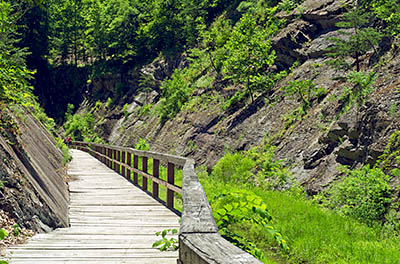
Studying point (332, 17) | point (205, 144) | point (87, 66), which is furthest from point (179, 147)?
point (87, 66)

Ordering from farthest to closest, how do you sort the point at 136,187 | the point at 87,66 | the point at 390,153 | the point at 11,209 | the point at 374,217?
the point at 87,66, the point at 136,187, the point at 390,153, the point at 374,217, the point at 11,209

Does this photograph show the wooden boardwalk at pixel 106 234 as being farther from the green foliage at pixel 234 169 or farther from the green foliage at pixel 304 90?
the green foliage at pixel 304 90

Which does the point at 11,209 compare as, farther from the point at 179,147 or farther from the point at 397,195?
the point at 179,147

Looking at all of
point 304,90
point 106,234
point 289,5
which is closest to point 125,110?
point 289,5

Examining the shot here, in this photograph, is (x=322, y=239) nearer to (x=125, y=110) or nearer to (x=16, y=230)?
(x=16, y=230)

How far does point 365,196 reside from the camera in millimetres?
8164

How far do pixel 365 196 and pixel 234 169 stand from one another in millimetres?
6215

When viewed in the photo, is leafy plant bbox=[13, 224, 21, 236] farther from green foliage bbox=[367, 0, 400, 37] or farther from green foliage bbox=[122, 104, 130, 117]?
green foliage bbox=[122, 104, 130, 117]

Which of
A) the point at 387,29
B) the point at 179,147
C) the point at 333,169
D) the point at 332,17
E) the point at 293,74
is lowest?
the point at 179,147

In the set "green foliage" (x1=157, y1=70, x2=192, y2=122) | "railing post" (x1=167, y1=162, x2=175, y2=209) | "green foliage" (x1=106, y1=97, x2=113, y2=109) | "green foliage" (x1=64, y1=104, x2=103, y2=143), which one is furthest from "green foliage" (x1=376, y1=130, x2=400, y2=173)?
"green foliage" (x1=106, y1=97, x2=113, y2=109)

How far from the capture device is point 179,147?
23328 mm

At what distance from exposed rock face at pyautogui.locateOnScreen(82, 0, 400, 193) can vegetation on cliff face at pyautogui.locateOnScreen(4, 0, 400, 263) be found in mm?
72

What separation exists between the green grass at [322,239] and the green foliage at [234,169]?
15.4 feet

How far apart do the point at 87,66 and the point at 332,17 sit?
4616 centimetres
